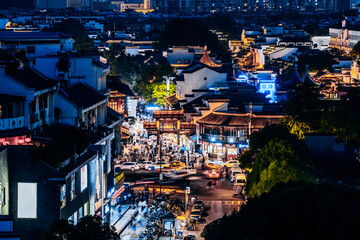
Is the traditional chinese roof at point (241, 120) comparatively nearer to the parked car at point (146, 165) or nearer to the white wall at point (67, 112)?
the parked car at point (146, 165)

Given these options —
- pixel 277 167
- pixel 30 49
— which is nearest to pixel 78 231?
pixel 277 167

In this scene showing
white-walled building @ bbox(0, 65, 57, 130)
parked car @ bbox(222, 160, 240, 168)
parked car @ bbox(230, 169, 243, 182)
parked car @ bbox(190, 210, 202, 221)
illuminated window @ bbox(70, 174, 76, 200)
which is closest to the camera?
illuminated window @ bbox(70, 174, 76, 200)

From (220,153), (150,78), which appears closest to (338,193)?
(220,153)

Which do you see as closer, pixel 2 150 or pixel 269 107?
pixel 2 150

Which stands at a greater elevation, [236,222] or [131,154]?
[236,222]

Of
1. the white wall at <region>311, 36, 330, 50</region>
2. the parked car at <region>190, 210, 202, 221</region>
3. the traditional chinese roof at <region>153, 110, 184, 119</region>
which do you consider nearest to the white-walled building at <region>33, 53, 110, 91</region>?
the parked car at <region>190, 210, 202, 221</region>

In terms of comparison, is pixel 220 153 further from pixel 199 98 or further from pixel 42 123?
pixel 42 123

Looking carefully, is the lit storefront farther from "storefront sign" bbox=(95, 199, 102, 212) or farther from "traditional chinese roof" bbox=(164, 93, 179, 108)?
"storefront sign" bbox=(95, 199, 102, 212)

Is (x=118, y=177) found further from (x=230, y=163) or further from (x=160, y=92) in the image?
(x=160, y=92)

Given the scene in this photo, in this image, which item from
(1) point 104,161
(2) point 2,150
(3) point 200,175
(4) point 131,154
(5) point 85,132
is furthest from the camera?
(4) point 131,154
